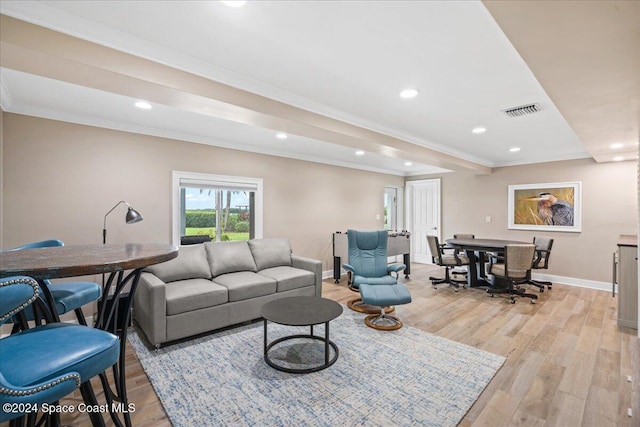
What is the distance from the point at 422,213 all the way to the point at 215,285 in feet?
19.2

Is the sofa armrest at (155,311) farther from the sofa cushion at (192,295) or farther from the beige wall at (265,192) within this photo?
the beige wall at (265,192)

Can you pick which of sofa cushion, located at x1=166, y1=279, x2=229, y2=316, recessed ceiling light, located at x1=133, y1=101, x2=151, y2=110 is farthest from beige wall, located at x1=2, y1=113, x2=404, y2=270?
sofa cushion, located at x1=166, y1=279, x2=229, y2=316

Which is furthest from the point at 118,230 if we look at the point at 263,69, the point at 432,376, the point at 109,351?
the point at 432,376

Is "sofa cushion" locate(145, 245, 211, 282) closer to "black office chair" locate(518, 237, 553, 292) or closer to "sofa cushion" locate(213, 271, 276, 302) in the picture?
"sofa cushion" locate(213, 271, 276, 302)

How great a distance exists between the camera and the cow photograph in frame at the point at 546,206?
17.9 feet

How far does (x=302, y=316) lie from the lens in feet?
8.49

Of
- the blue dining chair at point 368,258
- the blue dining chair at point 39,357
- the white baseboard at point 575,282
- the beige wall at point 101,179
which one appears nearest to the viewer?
the blue dining chair at point 39,357

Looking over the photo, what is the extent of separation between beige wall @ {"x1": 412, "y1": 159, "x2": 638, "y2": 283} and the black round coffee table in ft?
16.9

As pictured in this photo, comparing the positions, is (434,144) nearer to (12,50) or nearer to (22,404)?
(12,50)

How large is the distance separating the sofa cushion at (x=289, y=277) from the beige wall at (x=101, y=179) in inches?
42.2

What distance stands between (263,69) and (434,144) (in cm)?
323

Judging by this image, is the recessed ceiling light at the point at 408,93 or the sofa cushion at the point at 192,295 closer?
the recessed ceiling light at the point at 408,93

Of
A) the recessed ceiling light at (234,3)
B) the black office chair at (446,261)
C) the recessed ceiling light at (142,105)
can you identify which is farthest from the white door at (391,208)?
the recessed ceiling light at (234,3)

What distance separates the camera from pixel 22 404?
2.88 feet
